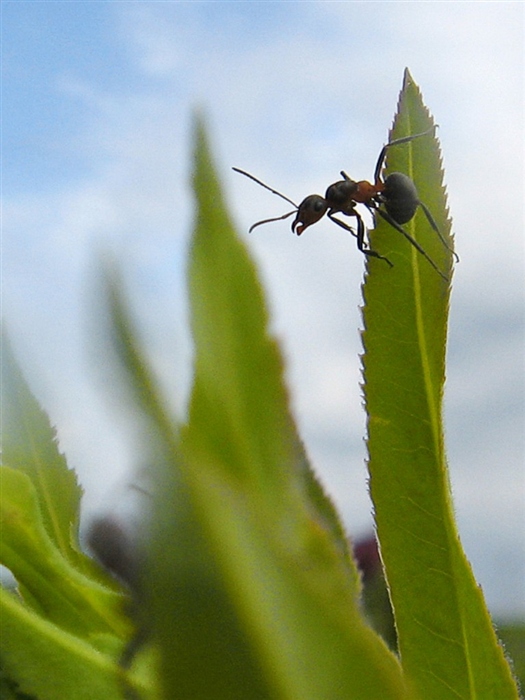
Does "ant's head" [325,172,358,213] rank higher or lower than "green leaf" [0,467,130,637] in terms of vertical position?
higher

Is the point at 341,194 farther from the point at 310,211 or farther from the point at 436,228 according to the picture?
the point at 436,228

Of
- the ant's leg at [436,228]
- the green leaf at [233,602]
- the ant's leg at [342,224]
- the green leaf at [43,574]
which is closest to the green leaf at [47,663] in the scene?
the green leaf at [43,574]

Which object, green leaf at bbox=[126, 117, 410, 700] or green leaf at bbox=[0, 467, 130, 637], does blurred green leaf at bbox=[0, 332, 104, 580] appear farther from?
green leaf at bbox=[126, 117, 410, 700]

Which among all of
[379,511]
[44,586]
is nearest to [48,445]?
[44,586]

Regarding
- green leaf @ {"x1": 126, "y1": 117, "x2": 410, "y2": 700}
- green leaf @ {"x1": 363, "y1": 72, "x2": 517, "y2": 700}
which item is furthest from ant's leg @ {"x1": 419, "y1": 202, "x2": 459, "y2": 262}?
green leaf @ {"x1": 126, "y1": 117, "x2": 410, "y2": 700}

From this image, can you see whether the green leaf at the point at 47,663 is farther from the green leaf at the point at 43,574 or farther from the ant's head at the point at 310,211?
the ant's head at the point at 310,211

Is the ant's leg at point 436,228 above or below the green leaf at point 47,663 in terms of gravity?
above

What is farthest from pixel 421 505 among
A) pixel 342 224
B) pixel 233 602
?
pixel 342 224
